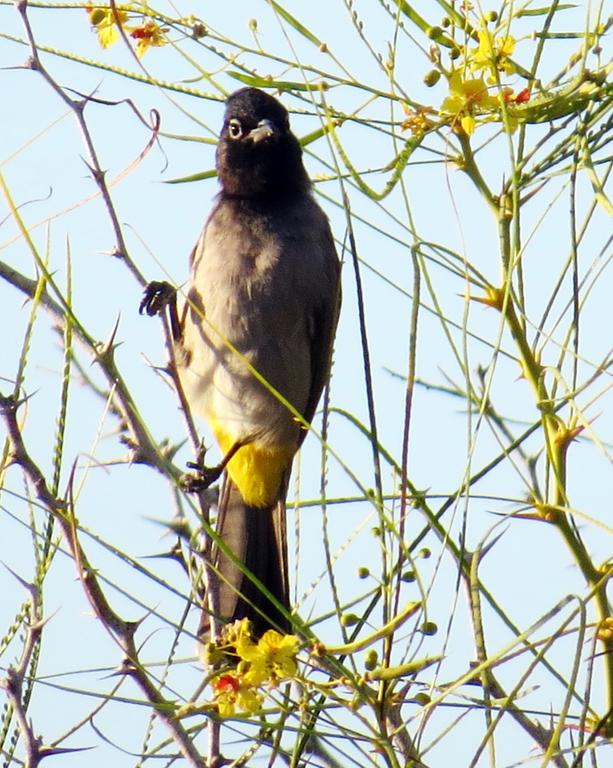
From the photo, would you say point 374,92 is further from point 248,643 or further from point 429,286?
point 248,643

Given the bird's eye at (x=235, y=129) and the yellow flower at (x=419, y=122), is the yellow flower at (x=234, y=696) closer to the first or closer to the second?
the yellow flower at (x=419, y=122)

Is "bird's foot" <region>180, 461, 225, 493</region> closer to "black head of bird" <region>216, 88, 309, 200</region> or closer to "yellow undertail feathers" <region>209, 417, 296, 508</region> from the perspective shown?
"yellow undertail feathers" <region>209, 417, 296, 508</region>

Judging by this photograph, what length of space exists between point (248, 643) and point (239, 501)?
7.99ft

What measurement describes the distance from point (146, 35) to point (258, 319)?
5.41ft

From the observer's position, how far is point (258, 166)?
157 inches

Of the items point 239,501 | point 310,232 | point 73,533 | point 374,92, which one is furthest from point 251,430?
point 73,533

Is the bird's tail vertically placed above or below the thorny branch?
above

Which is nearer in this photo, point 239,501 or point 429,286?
point 429,286

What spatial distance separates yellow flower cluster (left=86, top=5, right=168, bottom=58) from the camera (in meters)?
2.22

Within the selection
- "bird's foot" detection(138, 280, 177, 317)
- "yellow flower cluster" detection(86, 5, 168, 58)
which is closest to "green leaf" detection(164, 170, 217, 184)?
"yellow flower cluster" detection(86, 5, 168, 58)

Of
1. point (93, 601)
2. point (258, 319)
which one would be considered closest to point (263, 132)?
point (258, 319)

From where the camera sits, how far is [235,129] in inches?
158

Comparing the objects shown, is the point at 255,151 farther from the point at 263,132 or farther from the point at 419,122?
the point at 419,122

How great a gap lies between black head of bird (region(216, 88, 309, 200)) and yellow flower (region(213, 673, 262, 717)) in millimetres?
2520
